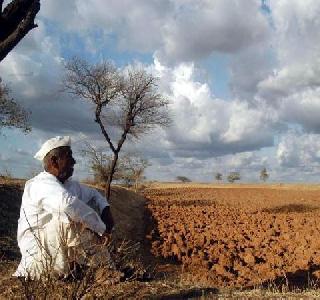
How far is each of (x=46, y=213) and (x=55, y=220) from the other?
109 millimetres

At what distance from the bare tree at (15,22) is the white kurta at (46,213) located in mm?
4392

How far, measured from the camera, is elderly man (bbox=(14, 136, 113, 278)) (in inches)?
196

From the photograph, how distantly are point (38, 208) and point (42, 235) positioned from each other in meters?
0.24

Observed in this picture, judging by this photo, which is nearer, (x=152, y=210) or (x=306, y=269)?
(x=306, y=269)

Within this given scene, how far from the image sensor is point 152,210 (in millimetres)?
27969

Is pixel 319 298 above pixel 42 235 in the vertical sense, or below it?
below

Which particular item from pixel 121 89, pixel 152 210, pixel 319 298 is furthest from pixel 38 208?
pixel 152 210

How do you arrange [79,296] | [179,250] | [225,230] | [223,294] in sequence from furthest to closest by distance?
1. [225,230]
2. [179,250]
3. [223,294]
4. [79,296]

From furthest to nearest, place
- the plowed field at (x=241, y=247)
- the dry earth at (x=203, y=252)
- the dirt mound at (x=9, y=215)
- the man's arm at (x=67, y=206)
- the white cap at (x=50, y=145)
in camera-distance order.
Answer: the plowed field at (x=241, y=247) → the dirt mound at (x=9, y=215) → the dry earth at (x=203, y=252) → the white cap at (x=50, y=145) → the man's arm at (x=67, y=206)

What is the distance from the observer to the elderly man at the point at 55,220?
4980mm

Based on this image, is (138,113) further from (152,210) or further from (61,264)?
(61,264)

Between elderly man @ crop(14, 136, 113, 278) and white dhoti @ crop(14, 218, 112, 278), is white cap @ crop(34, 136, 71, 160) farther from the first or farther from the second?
white dhoti @ crop(14, 218, 112, 278)

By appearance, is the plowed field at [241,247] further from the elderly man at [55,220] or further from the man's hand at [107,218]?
the elderly man at [55,220]

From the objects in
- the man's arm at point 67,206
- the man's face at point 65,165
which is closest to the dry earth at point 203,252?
the man's arm at point 67,206
